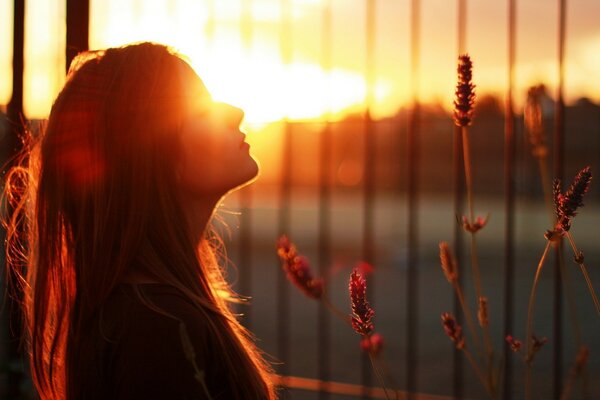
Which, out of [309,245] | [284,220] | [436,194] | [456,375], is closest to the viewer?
[456,375]

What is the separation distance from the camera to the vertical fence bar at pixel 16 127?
2.64m

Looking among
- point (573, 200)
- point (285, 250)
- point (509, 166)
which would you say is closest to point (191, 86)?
point (285, 250)

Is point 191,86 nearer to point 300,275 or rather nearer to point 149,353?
point 300,275

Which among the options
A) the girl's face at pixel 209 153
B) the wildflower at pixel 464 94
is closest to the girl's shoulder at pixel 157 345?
the girl's face at pixel 209 153

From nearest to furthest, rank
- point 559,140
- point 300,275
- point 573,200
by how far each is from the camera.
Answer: point 573,200
point 300,275
point 559,140

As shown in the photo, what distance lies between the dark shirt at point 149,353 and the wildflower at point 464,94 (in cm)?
48

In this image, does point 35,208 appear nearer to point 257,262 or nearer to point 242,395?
point 242,395

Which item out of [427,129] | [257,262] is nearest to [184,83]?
[257,262]

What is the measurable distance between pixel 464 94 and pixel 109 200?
1.98ft

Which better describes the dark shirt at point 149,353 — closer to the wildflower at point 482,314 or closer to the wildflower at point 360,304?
the wildflower at point 360,304

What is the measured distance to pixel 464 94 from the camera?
1.22m

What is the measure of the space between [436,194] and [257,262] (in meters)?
4.11

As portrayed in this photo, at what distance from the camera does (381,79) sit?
3209 millimetres

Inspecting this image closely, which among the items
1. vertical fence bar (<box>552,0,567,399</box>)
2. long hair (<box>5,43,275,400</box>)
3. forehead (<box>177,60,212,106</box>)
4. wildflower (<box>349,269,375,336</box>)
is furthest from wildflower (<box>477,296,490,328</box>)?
vertical fence bar (<box>552,0,567,399</box>)
